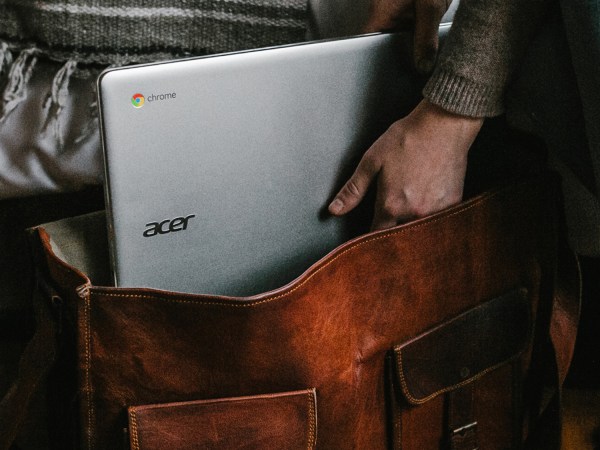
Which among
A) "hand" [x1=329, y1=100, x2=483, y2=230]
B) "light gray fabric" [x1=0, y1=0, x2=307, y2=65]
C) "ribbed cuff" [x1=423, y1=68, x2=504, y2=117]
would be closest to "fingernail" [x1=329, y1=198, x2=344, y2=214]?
"hand" [x1=329, y1=100, x2=483, y2=230]

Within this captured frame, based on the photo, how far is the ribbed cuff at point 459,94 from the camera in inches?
27.0

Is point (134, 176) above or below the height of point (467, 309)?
above

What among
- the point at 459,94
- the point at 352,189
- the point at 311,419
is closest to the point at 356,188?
the point at 352,189

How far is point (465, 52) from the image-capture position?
2.23 ft

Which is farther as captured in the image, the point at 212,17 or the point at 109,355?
the point at 212,17

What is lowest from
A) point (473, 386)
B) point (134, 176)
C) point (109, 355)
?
point (473, 386)

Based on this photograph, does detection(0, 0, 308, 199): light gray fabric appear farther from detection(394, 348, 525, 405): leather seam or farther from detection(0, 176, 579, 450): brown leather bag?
detection(394, 348, 525, 405): leather seam

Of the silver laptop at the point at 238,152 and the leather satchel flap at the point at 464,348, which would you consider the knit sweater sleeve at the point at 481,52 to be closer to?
the silver laptop at the point at 238,152

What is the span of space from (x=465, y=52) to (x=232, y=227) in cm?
29

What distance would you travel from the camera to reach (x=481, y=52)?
677 millimetres

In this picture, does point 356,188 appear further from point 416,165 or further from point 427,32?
point 427,32

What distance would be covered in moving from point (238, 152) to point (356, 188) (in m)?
0.14

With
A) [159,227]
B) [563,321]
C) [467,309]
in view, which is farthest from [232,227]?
[563,321]

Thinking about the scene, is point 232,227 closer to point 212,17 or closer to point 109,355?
point 109,355
